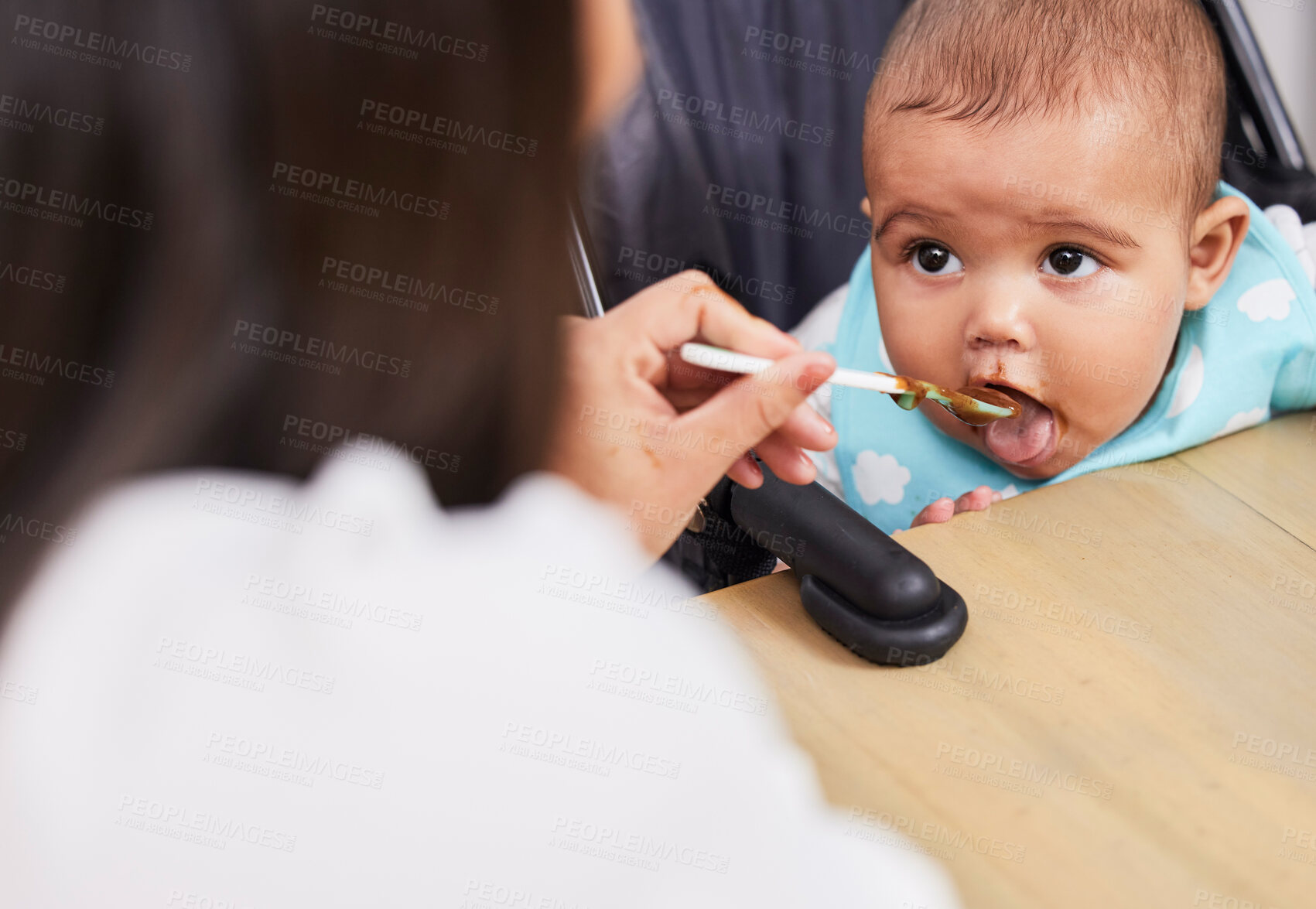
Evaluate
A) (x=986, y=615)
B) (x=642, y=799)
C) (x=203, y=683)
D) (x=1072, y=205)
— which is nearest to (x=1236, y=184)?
(x=1072, y=205)

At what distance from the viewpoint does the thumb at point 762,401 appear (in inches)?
25.4

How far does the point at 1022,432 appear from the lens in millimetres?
932

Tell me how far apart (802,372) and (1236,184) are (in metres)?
0.71

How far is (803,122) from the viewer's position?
114cm

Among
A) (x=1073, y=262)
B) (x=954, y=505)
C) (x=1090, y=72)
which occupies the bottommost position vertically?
(x=954, y=505)

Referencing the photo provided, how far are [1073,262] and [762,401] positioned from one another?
14.1 inches

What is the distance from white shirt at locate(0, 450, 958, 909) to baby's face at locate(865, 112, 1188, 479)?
0.39m

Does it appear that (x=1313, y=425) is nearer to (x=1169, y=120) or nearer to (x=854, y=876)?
(x=1169, y=120)

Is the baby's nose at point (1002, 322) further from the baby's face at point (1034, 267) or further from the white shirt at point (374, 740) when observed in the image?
the white shirt at point (374, 740)

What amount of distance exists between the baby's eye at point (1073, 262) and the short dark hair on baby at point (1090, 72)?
86 mm

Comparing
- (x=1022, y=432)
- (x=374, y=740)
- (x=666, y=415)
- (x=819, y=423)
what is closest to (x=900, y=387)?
(x=819, y=423)

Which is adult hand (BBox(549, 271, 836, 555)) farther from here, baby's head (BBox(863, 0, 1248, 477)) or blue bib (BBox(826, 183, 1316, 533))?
blue bib (BBox(826, 183, 1316, 533))

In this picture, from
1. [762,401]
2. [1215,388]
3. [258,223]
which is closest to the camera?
[258,223]

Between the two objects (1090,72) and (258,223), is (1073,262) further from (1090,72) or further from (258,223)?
(258,223)
